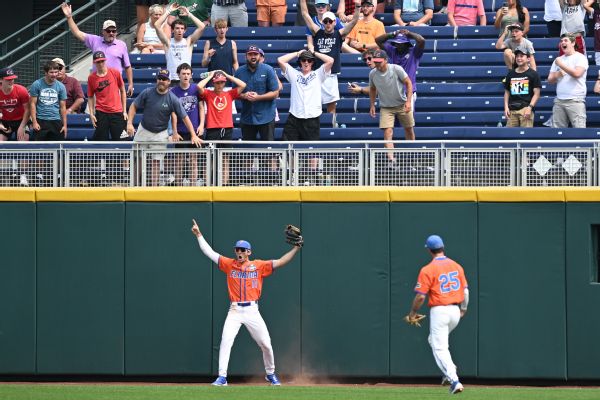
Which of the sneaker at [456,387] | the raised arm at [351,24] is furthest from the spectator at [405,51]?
the sneaker at [456,387]

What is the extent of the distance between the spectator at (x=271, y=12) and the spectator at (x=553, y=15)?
15.5ft

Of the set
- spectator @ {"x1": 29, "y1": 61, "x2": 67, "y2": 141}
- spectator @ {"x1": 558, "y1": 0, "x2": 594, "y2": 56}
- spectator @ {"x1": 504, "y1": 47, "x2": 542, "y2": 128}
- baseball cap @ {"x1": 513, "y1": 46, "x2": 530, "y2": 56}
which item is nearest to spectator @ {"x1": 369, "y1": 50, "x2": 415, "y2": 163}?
spectator @ {"x1": 504, "y1": 47, "x2": 542, "y2": 128}

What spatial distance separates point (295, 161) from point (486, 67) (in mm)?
6079

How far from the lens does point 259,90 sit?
18859 mm

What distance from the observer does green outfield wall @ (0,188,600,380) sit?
1709 cm

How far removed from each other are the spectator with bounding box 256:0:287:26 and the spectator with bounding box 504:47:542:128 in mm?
5297

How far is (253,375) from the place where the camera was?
17.4 meters

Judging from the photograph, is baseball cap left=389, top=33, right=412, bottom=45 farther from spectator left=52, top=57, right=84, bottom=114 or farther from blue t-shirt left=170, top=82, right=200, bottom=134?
spectator left=52, top=57, right=84, bottom=114

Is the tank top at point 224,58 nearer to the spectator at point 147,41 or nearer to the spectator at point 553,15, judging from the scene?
the spectator at point 147,41

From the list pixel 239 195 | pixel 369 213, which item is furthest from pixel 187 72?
pixel 369 213

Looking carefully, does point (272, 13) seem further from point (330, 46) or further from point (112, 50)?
point (112, 50)

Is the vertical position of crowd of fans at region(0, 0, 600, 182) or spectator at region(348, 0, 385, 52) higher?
spectator at region(348, 0, 385, 52)

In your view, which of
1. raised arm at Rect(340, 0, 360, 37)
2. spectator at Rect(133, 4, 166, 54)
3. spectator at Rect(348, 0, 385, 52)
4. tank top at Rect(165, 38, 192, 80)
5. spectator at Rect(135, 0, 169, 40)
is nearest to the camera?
raised arm at Rect(340, 0, 360, 37)

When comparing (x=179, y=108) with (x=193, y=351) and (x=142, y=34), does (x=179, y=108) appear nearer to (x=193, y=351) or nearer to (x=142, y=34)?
(x=193, y=351)
